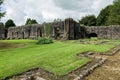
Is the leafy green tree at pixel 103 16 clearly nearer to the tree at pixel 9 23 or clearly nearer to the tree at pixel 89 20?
the tree at pixel 89 20

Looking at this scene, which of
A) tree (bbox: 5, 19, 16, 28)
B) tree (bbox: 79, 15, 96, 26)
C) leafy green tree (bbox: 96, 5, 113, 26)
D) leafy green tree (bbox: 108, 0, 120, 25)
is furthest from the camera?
tree (bbox: 79, 15, 96, 26)

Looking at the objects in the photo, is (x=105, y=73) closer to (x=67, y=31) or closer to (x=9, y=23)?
(x=67, y=31)

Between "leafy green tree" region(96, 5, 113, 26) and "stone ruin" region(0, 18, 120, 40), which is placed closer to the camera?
"stone ruin" region(0, 18, 120, 40)

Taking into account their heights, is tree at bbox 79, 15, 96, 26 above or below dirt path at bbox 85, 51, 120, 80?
above

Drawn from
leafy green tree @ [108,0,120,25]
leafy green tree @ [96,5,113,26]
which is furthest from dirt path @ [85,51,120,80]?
leafy green tree @ [96,5,113,26]

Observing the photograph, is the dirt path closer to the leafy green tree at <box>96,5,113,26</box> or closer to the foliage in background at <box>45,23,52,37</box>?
the foliage in background at <box>45,23,52,37</box>

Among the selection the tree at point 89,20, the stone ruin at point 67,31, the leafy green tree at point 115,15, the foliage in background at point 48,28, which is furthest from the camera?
the tree at point 89,20

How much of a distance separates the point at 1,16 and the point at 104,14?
49812 millimetres

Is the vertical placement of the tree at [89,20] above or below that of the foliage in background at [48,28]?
above

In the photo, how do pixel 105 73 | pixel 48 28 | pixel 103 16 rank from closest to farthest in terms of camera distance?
pixel 105 73
pixel 48 28
pixel 103 16

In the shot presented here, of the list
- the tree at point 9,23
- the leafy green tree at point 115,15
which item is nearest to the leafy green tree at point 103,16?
the leafy green tree at point 115,15

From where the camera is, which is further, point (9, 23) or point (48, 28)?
point (9, 23)

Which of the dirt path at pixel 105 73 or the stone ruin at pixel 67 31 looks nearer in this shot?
the dirt path at pixel 105 73

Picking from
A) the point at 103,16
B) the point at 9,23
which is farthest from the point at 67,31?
the point at 9,23
